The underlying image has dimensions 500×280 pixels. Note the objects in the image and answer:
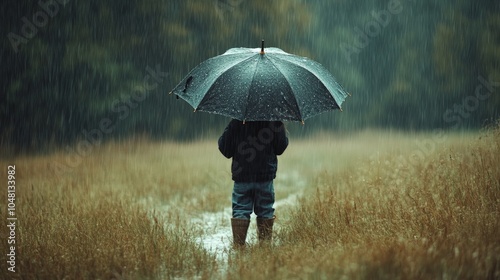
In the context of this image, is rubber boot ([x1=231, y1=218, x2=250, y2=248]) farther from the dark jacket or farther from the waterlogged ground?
the dark jacket

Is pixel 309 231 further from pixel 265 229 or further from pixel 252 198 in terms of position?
pixel 252 198

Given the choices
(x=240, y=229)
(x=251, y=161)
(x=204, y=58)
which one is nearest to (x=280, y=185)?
(x=240, y=229)

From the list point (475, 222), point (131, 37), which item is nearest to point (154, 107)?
point (131, 37)

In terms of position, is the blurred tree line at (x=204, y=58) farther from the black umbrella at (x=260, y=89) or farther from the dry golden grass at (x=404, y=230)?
the dry golden grass at (x=404, y=230)

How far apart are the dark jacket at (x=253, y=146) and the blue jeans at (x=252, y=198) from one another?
7 cm

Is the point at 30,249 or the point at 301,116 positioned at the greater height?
the point at 301,116

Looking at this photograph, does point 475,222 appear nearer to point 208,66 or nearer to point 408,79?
point 208,66

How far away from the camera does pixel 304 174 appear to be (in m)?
11.9

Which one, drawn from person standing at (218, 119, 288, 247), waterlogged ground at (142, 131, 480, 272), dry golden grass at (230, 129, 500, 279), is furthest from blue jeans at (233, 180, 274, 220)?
dry golden grass at (230, 129, 500, 279)

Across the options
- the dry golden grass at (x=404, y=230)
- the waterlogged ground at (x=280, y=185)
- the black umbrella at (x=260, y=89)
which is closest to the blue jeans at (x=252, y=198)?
the waterlogged ground at (x=280, y=185)

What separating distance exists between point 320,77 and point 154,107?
1282 centimetres

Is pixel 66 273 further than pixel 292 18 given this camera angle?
No

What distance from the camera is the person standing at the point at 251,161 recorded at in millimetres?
5383

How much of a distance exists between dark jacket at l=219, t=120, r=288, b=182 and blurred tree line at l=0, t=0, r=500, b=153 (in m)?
10.3
